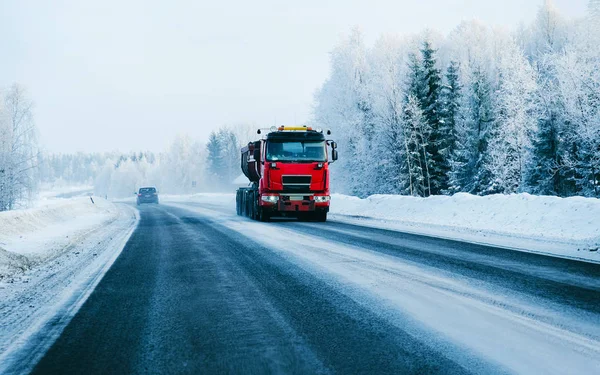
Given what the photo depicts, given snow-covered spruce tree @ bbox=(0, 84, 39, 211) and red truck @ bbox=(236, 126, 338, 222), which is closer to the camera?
red truck @ bbox=(236, 126, 338, 222)

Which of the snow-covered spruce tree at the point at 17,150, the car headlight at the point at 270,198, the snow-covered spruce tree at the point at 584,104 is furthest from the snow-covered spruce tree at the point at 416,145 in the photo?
the snow-covered spruce tree at the point at 17,150

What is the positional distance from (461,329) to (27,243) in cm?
1165

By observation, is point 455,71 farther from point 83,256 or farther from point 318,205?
point 83,256

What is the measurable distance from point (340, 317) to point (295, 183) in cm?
1428

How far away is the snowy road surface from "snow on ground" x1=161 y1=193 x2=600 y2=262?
2049 millimetres

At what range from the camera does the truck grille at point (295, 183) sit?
62.8ft

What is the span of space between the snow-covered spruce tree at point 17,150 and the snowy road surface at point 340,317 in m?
35.7

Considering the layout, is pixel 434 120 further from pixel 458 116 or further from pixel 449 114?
pixel 458 116

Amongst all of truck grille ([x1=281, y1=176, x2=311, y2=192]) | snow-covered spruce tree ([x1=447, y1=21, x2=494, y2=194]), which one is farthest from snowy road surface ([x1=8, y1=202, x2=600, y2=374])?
snow-covered spruce tree ([x1=447, y1=21, x2=494, y2=194])

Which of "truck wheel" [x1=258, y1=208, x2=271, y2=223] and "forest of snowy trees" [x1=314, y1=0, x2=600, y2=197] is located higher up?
"forest of snowy trees" [x1=314, y1=0, x2=600, y2=197]

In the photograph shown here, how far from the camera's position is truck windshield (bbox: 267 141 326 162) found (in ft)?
62.8

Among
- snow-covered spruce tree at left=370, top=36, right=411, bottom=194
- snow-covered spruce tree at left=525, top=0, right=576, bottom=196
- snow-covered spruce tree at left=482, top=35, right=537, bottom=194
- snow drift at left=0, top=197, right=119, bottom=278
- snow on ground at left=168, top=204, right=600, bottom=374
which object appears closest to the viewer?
snow on ground at left=168, top=204, right=600, bottom=374

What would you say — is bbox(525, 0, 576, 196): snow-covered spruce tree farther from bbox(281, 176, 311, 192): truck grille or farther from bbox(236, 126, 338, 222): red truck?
bbox(281, 176, 311, 192): truck grille

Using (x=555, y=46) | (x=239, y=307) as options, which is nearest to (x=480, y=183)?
(x=555, y=46)
